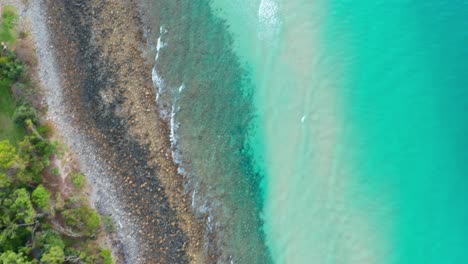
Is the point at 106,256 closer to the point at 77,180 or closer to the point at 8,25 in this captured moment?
the point at 77,180

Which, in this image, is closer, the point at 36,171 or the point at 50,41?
the point at 36,171

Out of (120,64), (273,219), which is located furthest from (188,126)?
(273,219)

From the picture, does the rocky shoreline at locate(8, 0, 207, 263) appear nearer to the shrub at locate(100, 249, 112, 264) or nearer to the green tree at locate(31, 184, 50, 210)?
the shrub at locate(100, 249, 112, 264)

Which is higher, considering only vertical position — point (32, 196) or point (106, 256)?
point (32, 196)

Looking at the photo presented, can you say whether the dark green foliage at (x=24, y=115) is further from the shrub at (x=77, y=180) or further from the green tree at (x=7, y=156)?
the shrub at (x=77, y=180)

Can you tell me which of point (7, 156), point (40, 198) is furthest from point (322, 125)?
point (7, 156)

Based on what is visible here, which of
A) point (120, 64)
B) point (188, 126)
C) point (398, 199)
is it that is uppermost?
point (120, 64)

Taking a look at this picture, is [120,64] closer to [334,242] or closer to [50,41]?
[50,41]
